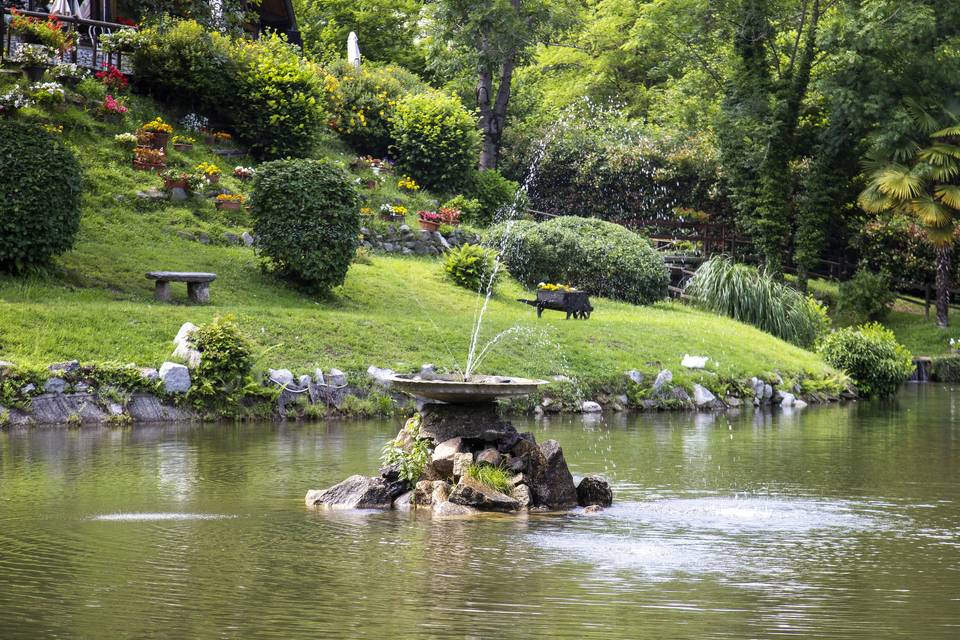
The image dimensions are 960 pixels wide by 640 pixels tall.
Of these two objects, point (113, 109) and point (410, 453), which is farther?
point (113, 109)

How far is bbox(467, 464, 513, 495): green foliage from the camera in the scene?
426 inches

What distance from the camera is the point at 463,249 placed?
27188 millimetres

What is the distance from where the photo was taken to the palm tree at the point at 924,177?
32719mm

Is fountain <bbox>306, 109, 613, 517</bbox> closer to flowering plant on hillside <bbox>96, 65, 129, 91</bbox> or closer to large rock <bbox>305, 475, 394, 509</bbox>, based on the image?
large rock <bbox>305, 475, 394, 509</bbox>

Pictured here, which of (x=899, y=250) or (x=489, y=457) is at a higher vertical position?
(x=899, y=250)

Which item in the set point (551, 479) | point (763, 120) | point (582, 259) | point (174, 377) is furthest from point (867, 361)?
point (551, 479)

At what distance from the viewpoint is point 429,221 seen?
29625 mm

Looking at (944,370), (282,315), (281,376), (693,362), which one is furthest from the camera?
(944,370)

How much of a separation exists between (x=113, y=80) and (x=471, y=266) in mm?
10401

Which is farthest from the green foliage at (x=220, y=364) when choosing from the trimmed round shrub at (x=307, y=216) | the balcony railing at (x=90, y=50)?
the balcony railing at (x=90, y=50)

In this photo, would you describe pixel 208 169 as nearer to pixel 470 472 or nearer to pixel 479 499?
pixel 470 472

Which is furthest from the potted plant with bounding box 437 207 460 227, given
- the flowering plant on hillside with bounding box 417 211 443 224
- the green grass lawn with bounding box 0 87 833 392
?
the green grass lawn with bounding box 0 87 833 392

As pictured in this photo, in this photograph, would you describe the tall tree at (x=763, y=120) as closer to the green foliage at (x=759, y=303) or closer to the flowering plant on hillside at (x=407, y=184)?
the green foliage at (x=759, y=303)

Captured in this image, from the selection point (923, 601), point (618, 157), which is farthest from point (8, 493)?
point (618, 157)
